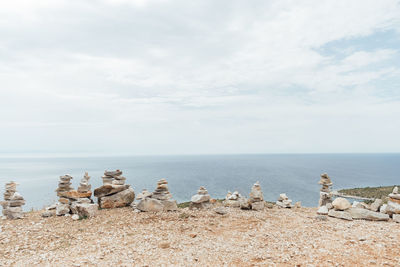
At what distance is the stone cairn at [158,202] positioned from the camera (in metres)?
16.9

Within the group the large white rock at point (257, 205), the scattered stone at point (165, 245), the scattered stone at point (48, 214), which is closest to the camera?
the scattered stone at point (165, 245)

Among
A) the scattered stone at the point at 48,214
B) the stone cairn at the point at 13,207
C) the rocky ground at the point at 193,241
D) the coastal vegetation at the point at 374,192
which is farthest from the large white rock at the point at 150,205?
the coastal vegetation at the point at 374,192

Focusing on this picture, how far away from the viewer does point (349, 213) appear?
1688 cm

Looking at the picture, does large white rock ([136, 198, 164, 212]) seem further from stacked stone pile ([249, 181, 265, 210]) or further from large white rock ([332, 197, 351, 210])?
large white rock ([332, 197, 351, 210])

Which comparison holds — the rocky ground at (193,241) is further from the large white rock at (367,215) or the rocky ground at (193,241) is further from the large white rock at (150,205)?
the large white rock at (150,205)

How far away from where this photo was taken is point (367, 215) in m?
16.4

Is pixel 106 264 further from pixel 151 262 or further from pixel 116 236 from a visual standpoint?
pixel 116 236

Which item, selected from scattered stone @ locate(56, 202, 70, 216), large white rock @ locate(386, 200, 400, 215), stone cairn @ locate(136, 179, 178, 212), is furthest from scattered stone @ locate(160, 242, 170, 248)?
large white rock @ locate(386, 200, 400, 215)

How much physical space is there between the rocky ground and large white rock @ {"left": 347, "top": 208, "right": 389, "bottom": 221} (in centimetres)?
60

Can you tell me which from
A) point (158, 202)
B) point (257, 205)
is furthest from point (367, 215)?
point (158, 202)

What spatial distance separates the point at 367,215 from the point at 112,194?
18.1 meters

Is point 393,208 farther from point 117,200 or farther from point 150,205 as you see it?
point 117,200

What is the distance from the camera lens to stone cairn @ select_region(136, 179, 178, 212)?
16906 mm

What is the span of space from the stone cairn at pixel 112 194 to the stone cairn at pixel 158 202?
167cm
